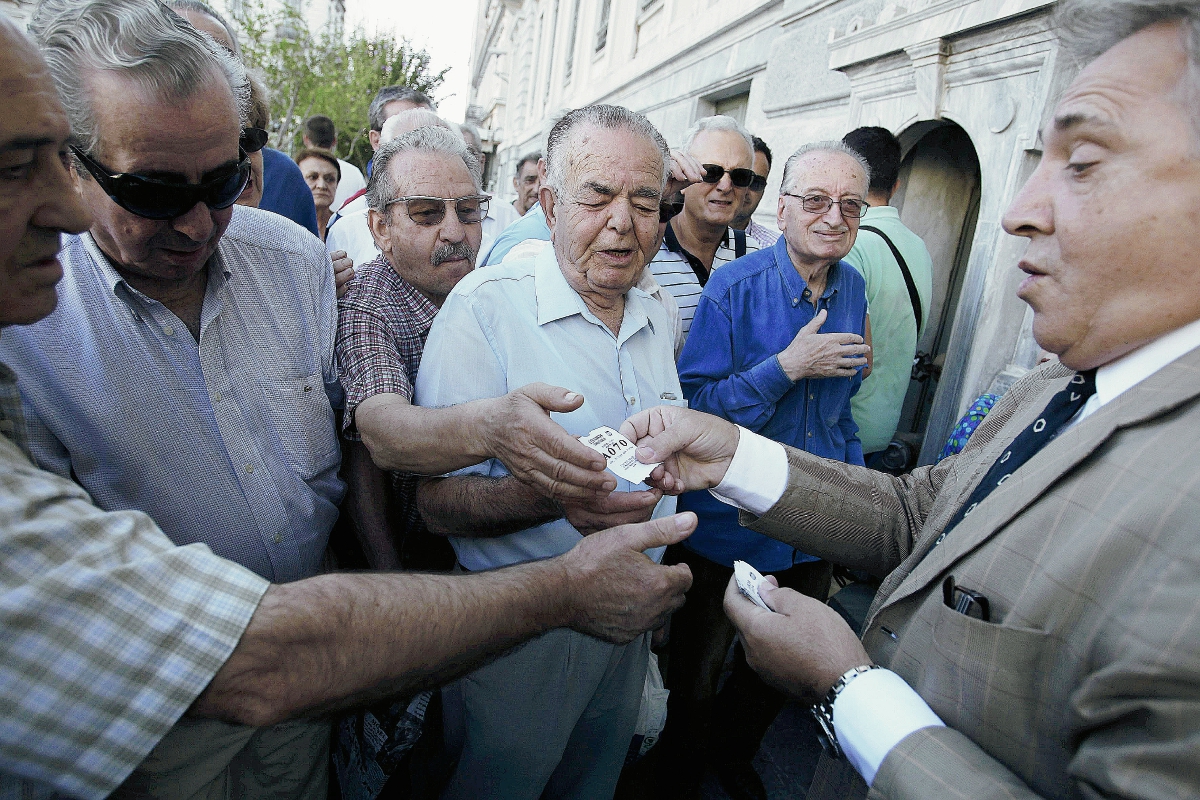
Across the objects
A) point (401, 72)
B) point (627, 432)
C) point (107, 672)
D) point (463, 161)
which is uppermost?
point (401, 72)

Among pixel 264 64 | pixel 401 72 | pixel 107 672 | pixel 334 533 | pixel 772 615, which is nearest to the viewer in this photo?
pixel 107 672

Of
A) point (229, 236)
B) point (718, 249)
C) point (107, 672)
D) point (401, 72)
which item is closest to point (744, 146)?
point (718, 249)

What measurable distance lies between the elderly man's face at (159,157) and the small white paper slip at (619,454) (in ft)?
3.66

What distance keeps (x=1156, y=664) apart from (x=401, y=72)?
21921 millimetres

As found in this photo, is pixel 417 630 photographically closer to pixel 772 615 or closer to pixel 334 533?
pixel 772 615

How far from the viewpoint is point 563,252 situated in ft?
7.07

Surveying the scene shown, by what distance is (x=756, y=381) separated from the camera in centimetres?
264

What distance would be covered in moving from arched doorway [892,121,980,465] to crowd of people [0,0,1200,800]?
2224 mm

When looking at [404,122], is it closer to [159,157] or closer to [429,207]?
[429,207]

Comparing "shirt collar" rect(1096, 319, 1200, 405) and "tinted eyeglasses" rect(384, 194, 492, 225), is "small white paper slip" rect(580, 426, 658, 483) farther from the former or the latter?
"tinted eyeglasses" rect(384, 194, 492, 225)

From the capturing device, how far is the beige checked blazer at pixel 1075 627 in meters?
0.89

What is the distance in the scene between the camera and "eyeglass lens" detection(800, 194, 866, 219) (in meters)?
2.92

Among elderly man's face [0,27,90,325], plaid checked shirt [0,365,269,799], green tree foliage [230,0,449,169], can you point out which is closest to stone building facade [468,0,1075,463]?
elderly man's face [0,27,90,325]

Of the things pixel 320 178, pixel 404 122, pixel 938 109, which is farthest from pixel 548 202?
pixel 320 178
